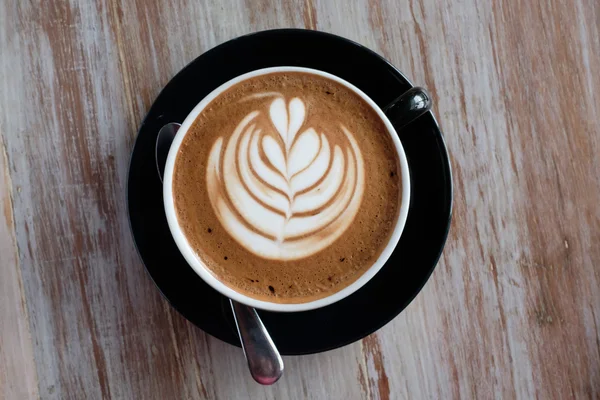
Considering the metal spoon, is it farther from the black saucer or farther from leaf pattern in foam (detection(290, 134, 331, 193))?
leaf pattern in foam (detection(290, 134, 331, 193))

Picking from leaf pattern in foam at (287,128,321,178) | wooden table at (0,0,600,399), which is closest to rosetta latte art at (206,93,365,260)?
leaf pattern in foam at (287,128,321,178)

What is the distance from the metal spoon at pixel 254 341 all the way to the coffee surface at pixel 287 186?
0.09 m

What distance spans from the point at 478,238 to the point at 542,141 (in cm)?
28

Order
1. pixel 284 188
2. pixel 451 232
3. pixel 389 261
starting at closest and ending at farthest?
pixel 284 188
pixel 389 261
pixel 451 232

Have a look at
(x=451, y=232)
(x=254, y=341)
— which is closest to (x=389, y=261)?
(x=451, y=232)

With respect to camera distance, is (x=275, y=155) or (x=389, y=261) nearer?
(x=275, y=155)

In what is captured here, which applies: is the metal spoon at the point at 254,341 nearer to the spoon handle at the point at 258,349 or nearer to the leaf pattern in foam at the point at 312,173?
the spoon handle at the point at 258,349

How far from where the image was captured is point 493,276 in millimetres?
1297

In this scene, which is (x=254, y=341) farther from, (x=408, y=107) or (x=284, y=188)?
(x=408, y=107)

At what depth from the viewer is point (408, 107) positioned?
3.46 ft

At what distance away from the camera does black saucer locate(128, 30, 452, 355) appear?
3.71 feet

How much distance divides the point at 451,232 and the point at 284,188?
0.48 meters

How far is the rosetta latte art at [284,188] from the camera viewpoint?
1.02 meters

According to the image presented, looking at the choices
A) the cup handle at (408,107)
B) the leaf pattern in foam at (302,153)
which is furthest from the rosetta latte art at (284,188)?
the cup handle at (408,107)
